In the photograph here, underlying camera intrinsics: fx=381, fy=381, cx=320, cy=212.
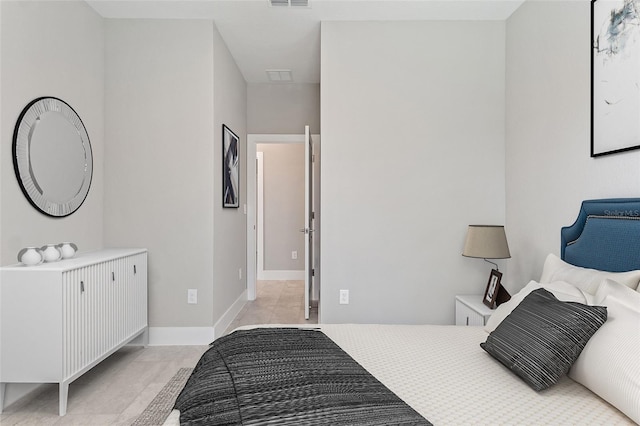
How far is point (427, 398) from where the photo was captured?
4.20 ft

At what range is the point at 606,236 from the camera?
74.2 inches

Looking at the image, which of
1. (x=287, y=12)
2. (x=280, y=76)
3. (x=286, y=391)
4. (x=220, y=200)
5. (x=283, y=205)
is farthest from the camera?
(x=283, y=205)

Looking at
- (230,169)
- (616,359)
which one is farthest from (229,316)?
(616,359)

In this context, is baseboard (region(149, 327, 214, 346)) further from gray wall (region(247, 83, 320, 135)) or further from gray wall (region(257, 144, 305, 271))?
gray wall (region(257, 144, 305, 271))

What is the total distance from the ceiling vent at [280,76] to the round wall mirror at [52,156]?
7.30ft

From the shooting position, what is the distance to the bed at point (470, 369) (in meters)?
1.12

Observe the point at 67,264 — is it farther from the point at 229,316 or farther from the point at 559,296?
the point at 559,296

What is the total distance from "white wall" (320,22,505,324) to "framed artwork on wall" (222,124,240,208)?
1.03 m

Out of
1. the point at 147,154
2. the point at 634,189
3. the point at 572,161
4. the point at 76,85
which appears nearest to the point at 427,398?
the point at 634,189

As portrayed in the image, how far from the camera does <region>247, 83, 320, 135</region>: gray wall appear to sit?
488 cm

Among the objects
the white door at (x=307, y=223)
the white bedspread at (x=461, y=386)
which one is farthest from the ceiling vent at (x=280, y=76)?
the white bedspread at (x=461, y=386)

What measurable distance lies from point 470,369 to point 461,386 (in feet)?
0.60

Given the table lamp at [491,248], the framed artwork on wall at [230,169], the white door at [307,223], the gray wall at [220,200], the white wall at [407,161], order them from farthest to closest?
the white door at [307,223] < the framed artwork on wall at [230,169] < the gray wall at [220,200] < the white wall at [407,161] < the table lamp at [491,248]

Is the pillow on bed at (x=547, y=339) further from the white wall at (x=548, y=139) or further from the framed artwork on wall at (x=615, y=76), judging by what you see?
the framed artwork on wall at (x=615, y=76)
